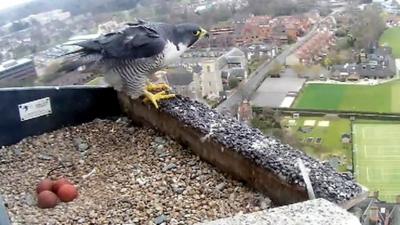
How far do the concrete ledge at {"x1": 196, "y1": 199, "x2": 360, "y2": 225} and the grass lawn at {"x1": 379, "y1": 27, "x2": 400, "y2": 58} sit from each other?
5702mm

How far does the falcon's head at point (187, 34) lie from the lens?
282cm

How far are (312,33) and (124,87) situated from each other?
480 cm

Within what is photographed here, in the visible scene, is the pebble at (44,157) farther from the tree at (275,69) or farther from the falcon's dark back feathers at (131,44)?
the tree at (275,69)

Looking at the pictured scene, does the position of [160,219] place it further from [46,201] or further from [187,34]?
[187,34]

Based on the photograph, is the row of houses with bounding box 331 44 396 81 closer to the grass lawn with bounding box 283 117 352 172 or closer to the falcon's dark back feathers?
the grass lawn with bounding box 283 117 352 172

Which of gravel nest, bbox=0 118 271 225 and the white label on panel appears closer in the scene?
gravel nest, bbox=0 118 271 225

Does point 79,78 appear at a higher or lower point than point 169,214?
higher

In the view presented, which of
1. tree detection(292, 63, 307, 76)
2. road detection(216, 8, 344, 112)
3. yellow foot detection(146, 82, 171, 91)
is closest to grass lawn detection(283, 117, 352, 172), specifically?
road detection(216, 8, 344, 112)

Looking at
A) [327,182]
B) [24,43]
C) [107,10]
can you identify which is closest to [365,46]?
[107,10]

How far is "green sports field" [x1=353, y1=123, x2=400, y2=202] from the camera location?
445 cm

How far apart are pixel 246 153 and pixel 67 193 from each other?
2.60ft

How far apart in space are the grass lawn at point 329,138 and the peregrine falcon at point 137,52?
1262 mm

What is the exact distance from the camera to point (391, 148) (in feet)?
17.8

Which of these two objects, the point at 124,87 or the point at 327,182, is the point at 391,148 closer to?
A: the point at 124,87
